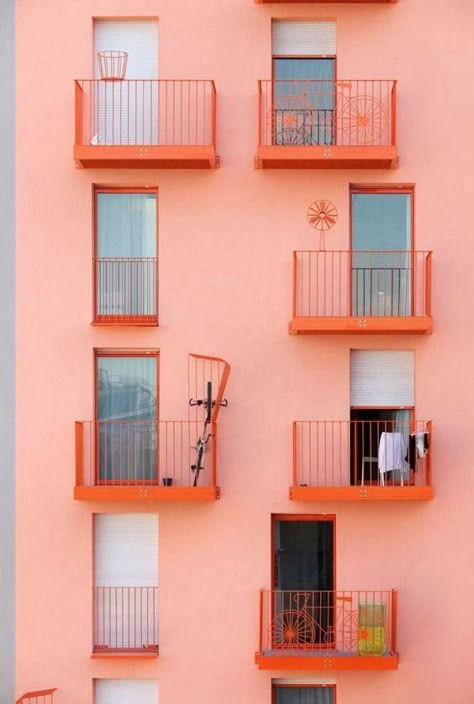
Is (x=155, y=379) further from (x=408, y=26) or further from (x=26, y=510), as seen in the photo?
(x=408, y=26)

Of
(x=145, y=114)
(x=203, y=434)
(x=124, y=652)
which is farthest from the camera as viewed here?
(x=145, y=114)

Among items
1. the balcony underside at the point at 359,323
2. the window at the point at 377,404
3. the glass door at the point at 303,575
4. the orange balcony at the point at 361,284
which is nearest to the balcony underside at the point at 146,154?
the orange balcony at the point at 361,284

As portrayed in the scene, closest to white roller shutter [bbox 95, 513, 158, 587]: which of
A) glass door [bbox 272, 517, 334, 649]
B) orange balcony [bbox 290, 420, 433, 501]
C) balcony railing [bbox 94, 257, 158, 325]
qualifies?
glass door [bbox 272, 517, 334, 649]

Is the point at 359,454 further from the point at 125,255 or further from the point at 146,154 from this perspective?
the point at 146,154

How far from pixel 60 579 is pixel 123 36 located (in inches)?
319

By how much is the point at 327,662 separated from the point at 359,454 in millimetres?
2990

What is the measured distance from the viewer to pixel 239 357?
17453 mm

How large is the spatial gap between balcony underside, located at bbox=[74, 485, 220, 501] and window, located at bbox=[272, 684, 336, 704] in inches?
124

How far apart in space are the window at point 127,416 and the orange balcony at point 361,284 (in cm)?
234

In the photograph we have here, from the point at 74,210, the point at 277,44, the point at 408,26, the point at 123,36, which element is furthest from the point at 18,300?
the point at 408,26

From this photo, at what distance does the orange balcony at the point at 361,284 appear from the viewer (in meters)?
17.5

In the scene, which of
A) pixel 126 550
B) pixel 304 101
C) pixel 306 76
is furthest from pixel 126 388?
pixel 306 76

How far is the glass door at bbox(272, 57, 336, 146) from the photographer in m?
17.6

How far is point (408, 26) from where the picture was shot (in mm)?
17672
